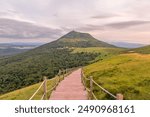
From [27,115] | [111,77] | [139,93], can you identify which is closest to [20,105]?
[27,115]

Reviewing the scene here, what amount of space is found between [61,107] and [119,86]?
2347cm

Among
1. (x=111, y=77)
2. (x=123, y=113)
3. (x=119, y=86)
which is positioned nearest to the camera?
(x=123, y=113)

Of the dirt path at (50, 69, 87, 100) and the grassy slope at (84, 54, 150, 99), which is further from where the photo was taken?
the grassy slope at (84, 54, 150, 99)

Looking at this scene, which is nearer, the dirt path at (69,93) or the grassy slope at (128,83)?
the dirt path at (69,93)

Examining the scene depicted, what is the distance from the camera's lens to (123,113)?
1284cm

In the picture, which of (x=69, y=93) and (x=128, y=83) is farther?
(x=128, y=83)

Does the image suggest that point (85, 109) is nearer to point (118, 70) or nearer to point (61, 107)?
point (61, 107)

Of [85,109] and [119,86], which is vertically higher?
[85,109]

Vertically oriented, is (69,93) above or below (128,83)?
above

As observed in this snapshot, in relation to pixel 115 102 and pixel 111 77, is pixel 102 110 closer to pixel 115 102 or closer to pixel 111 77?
pixel 115 102

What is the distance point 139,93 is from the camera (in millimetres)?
32438

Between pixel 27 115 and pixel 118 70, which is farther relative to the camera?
pixel 118 70

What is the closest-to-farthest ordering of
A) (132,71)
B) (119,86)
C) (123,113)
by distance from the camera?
(123,113)
(119,86)
(132,71)

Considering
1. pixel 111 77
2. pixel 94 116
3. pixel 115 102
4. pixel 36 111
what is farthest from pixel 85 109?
pixel 111 77
